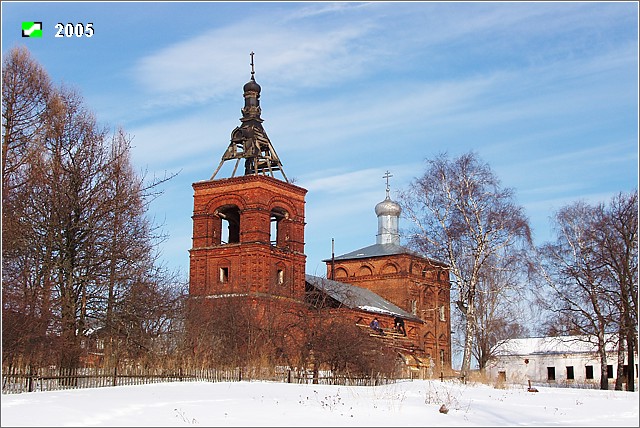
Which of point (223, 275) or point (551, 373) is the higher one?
point (223, 275)

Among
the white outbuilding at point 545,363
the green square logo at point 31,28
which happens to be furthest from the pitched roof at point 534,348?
the green square logo at point 31,28

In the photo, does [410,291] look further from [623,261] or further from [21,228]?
[21,228]

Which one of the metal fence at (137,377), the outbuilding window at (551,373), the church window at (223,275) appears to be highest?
the church window at (223,275)

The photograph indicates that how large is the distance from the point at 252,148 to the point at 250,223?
4.18m

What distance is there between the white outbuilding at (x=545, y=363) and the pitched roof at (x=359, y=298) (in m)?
7.24

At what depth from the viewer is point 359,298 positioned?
49094 mm

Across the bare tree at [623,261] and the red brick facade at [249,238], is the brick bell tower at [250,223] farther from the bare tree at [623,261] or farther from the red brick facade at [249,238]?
the bare tree at [623,261]

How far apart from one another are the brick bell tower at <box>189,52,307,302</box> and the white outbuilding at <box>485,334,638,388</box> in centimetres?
1637

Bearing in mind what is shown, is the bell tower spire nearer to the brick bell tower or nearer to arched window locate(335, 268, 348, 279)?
the brick bell tower

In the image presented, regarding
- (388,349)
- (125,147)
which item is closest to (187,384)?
(125,147)

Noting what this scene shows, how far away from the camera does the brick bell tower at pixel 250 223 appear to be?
4319 cm

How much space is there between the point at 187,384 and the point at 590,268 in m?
18.7

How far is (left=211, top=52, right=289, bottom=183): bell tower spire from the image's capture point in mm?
45188

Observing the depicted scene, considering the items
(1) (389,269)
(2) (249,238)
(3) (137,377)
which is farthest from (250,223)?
(3) (137,377)
